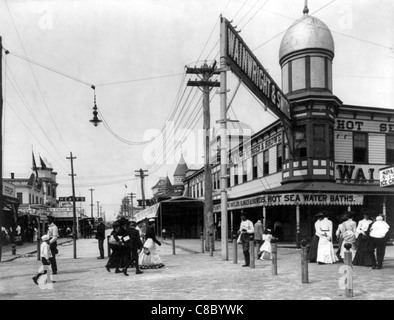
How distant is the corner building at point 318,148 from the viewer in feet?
76.8

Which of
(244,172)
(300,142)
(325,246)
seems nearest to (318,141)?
(300,142)

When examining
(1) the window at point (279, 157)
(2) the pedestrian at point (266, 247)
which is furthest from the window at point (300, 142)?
(2) the pedestrian at point (266, 247)

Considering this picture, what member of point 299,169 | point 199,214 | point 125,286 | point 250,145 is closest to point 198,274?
point 125,286

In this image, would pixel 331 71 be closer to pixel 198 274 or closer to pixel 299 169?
pixel 299 169

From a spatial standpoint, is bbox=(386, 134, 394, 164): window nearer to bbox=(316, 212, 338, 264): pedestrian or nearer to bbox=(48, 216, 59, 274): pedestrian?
bbox=(316, 212, 338, 264): pedestrian

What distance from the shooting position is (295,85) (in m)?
24.8

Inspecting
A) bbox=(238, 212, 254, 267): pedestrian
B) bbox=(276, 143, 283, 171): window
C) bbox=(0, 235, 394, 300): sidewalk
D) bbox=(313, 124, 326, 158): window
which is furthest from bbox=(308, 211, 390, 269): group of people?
bbox=(276, 143, 283, 171): window

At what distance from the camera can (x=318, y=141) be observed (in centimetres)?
2398

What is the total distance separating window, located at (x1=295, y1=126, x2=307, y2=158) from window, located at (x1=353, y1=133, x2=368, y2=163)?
3.50m

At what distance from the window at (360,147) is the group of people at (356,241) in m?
11.5

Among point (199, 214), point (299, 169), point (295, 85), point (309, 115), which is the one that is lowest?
point (199, 214)
